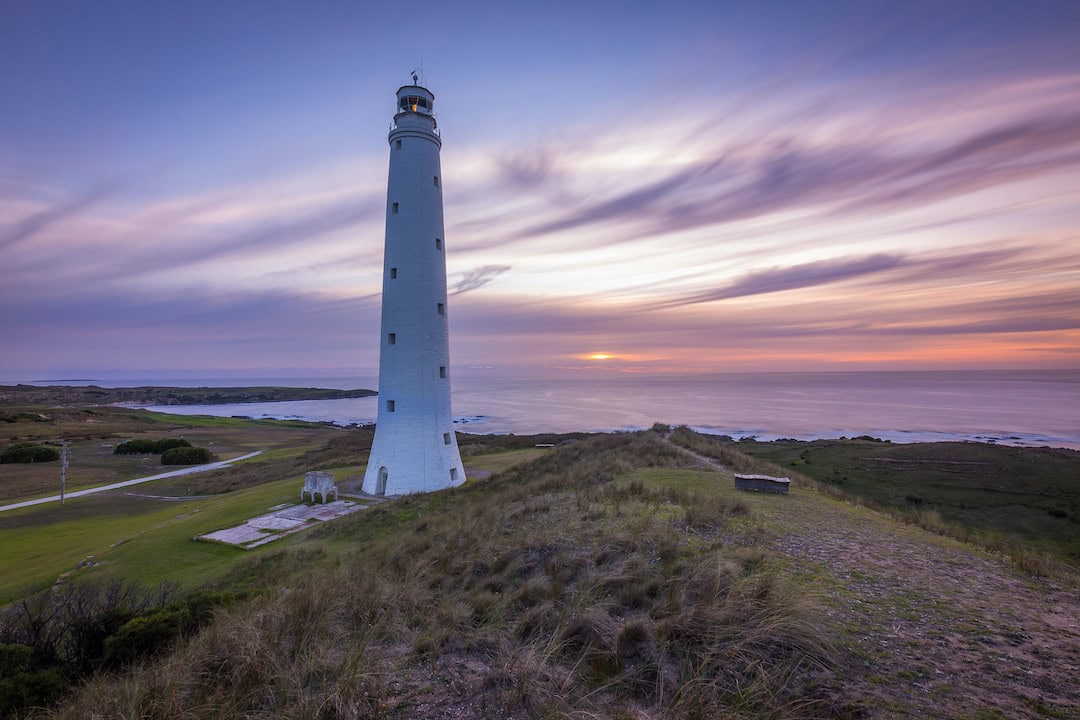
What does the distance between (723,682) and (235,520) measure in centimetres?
1738

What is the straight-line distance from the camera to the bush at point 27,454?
1271 inches

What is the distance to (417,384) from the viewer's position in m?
20.1

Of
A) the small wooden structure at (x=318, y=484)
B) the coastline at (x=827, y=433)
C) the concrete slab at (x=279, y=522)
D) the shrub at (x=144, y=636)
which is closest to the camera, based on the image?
the shrub at (x=144, y=636)

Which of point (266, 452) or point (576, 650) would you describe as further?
point (266, 452)

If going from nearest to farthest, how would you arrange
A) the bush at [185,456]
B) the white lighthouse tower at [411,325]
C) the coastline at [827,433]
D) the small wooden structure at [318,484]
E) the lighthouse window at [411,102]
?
the small wooden structure at [318,484] < the white lighthouse tower at [411,325] < the lighthouse window at [411,102] < the bush at [185,456] < the coastline at [827,433]

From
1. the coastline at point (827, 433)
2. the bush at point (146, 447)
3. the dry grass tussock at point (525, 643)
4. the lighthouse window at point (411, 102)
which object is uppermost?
the lighthouse window at point (411, 102)

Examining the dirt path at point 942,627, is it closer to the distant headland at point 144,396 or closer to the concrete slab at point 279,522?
the concrete slab at point 279,522

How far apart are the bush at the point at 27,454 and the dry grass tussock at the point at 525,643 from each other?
3985 centimetres

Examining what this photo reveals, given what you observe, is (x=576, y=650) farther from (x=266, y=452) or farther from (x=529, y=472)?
(x=266, y=452)

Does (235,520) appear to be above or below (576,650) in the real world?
below

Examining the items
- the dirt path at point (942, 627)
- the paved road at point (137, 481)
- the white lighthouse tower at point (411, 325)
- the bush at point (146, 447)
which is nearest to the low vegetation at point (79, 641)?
the dirt path at point (942, 627)

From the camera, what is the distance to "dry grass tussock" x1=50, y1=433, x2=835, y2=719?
3.90 meters

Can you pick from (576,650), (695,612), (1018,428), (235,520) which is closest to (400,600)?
(576,650)

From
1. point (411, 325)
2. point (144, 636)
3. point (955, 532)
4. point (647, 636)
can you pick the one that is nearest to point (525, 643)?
point (647, 636)
